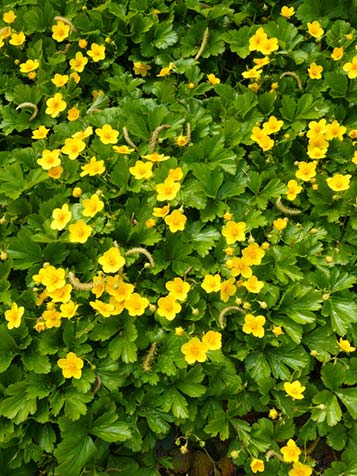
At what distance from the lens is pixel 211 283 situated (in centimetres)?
225

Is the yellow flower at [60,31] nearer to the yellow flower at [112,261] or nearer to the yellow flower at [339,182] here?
the yellow flower at [112,261]

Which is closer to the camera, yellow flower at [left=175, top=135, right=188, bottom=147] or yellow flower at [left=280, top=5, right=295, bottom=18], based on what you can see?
yellow flower at [left=175, top=135, right=188, bottom=147]

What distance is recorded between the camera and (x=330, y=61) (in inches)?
119

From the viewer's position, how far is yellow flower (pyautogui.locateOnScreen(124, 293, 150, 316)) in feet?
7.09

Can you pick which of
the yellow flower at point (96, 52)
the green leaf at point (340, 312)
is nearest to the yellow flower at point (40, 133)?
the yellow flower at point (96, 52)

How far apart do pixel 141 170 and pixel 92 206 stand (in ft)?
0.95

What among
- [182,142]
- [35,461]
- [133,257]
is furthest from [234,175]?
[35,461]

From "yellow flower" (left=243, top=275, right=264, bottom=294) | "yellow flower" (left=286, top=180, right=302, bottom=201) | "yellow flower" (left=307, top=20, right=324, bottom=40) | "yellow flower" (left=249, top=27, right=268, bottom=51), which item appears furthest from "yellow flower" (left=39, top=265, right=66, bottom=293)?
"yellow flower" (left=307, top=20, right=324, bottom=40)

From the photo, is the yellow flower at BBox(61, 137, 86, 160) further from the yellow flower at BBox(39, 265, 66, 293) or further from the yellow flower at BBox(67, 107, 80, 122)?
the yellow flower at BBox(39, 265, 66, 293)

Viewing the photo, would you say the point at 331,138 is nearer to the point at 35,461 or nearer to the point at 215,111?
the point at 215,111

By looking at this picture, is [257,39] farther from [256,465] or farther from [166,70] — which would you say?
[256,465]

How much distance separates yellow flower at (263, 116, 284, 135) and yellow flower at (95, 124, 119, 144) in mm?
751

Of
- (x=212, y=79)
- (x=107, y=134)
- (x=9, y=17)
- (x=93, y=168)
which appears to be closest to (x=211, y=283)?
(x=93, y=168)

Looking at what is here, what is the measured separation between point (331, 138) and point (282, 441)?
147 cm
